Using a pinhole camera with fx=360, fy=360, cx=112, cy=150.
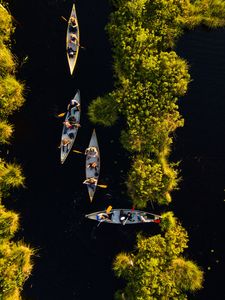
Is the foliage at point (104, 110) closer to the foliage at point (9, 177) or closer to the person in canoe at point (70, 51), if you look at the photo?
the person in canoe at point (70, 51)

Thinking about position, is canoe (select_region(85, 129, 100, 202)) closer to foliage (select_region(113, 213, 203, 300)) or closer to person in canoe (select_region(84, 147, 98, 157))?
person in canoe (select_region(84, 147, 98, 157))

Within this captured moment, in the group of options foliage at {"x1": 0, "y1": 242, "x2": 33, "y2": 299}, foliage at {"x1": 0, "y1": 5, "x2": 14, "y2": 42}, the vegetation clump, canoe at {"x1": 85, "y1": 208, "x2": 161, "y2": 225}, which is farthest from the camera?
canoe at {"x1": 85, "y1": 208, "x2": 161, "y2": 225}

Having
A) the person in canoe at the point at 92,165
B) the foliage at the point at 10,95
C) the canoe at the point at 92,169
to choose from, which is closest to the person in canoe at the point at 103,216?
the canoe at the point at 92,169

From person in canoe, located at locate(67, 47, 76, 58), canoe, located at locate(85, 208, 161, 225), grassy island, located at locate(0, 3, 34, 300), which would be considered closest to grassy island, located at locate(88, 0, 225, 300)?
canoe, located at locate(85, 208, 161, 225)

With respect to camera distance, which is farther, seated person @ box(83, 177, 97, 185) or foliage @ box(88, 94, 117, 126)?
seated person @ box(83, 177, 97, 185)

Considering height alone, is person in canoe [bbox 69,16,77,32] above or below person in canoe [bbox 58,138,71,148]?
above

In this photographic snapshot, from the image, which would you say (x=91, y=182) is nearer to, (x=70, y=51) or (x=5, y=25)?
(x=70, y=51)
